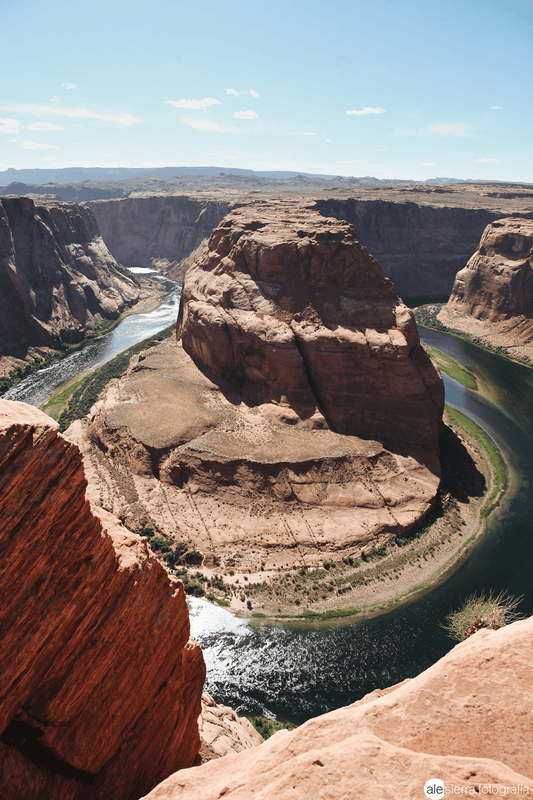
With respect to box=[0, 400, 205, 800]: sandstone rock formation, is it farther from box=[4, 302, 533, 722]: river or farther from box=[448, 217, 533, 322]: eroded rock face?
box=[448, 217, 533, 322]: eroded rock face

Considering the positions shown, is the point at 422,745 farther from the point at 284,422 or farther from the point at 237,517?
the point at 284,422

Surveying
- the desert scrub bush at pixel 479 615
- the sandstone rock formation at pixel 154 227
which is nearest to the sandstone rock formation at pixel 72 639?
the desert scrub bush at pixel 479 615

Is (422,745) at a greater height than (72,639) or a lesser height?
greater

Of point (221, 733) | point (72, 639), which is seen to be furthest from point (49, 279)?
point (72, 639)

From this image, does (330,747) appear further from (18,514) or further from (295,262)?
(295,262)

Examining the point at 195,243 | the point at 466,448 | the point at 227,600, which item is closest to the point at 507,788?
the point at 227,600

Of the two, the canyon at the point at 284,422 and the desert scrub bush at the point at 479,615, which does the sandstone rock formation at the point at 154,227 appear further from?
the desert scrub bush at the point at 479,615
